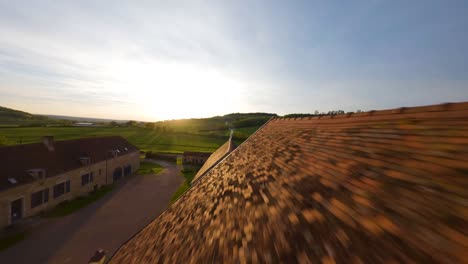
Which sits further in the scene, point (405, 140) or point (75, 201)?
point (75, 201)

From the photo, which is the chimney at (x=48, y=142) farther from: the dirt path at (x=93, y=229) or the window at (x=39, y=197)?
the dirt path at (x=93, y=229)

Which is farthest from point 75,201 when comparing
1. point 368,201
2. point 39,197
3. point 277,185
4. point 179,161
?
point 368,201

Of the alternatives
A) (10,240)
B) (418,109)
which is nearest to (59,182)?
(10,240)

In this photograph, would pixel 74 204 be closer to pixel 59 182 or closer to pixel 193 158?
pixel 59 182

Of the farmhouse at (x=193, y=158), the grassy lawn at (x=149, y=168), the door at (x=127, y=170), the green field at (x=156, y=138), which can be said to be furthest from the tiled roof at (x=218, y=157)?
the green field at (x=156, y=138)

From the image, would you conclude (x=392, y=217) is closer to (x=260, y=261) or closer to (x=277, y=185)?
(x=260, y=261)

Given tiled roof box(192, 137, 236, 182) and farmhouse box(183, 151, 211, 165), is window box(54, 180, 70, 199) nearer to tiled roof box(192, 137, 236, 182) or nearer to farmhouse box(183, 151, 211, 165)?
tiled roof box(192, 137, 236, 182)
